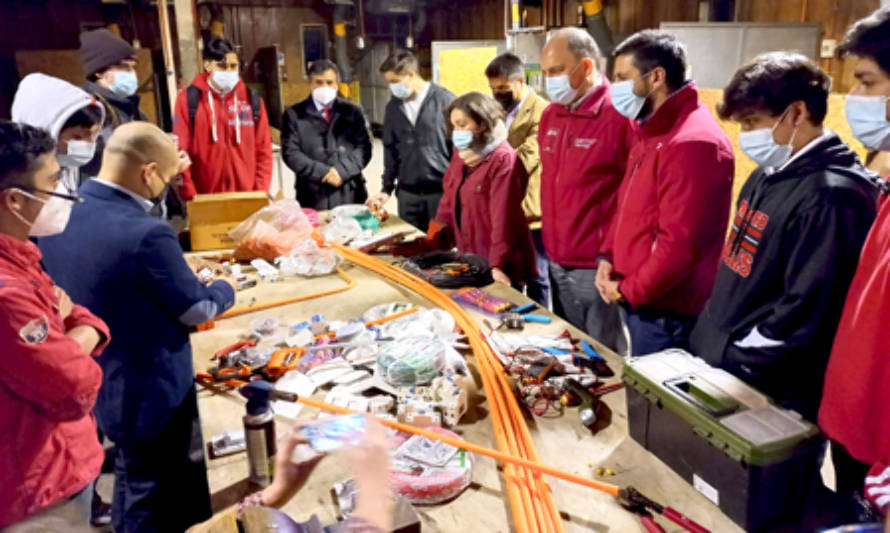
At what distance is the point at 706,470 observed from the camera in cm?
137

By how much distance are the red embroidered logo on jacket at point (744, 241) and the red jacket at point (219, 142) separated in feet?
10.8

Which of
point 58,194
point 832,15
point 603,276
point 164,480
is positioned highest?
point 832,15

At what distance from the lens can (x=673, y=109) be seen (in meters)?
2.29

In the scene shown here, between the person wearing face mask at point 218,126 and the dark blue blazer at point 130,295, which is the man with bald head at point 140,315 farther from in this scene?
the person wearing face mask at point 218,126

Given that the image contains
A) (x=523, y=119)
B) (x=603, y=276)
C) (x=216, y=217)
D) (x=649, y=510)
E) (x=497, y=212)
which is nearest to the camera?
(x=649, y=510)

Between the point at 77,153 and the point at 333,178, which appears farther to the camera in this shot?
the point at 333,178

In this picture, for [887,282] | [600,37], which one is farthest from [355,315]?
[600,37]

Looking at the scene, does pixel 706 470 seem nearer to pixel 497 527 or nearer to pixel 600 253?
pixel 497 527

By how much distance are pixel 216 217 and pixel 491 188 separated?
63.3 inches

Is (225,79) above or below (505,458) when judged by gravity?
above

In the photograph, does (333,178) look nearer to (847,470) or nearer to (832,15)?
(847,470)

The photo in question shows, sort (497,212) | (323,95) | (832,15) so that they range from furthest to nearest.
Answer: (832,15) → (323,95) → (497,212)

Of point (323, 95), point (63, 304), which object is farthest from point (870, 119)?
point (323, 95)

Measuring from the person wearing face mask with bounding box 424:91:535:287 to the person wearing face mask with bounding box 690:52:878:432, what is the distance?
46.6 inches
